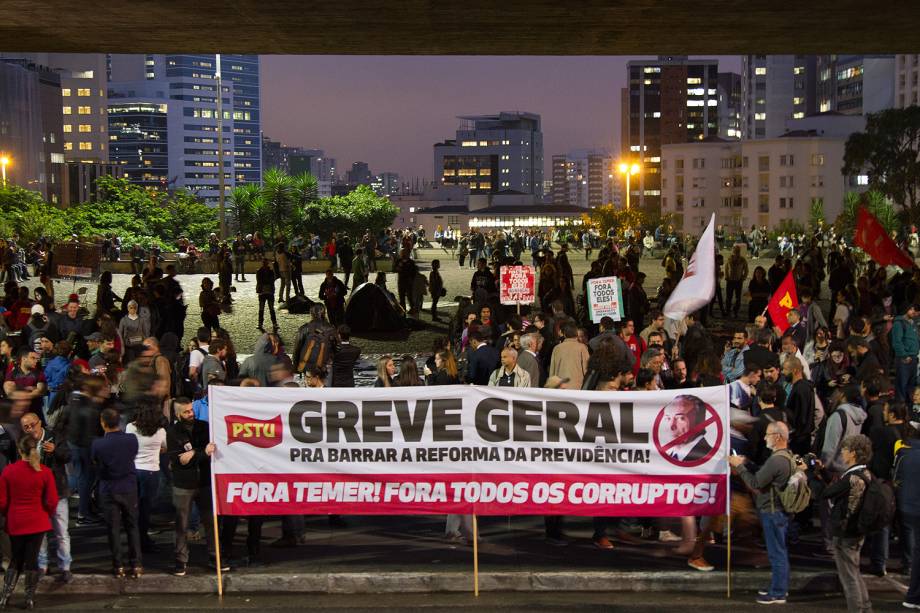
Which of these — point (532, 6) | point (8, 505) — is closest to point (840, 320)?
point (532, 6)

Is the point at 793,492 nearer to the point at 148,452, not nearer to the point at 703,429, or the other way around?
the point at 703,429

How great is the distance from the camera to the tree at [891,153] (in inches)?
3553

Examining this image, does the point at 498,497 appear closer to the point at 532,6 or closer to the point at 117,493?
the point at 117,493

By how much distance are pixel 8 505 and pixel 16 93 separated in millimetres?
155722

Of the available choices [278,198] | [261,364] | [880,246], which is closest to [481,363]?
[261,364]

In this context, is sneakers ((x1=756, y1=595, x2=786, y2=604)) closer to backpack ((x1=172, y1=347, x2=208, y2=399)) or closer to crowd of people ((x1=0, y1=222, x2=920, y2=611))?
crowd of people ((x1=0, y1=222, x2=920, y2=611))

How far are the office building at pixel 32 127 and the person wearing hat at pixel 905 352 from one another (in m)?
139

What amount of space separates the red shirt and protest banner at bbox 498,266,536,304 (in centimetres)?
1238

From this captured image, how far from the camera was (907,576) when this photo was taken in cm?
965

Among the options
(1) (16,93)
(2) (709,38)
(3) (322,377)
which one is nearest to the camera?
(3) (322,377)

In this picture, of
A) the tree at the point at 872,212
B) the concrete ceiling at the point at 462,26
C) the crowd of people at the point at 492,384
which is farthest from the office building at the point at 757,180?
the crowd of people at the point at 492,384

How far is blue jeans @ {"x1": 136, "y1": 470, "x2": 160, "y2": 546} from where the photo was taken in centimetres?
1009

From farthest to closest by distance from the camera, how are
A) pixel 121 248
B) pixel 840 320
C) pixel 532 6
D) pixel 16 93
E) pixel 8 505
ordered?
pixel 16 93 → pixel 121 248 → pixel 532 6 → pixel 840 320 → pixel 8 505

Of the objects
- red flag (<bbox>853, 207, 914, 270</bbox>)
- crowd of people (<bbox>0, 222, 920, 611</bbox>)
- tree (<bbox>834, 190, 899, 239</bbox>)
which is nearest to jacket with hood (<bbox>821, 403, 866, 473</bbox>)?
crowd of people (<bbox>0, 222, 920, 611</bbox>)
